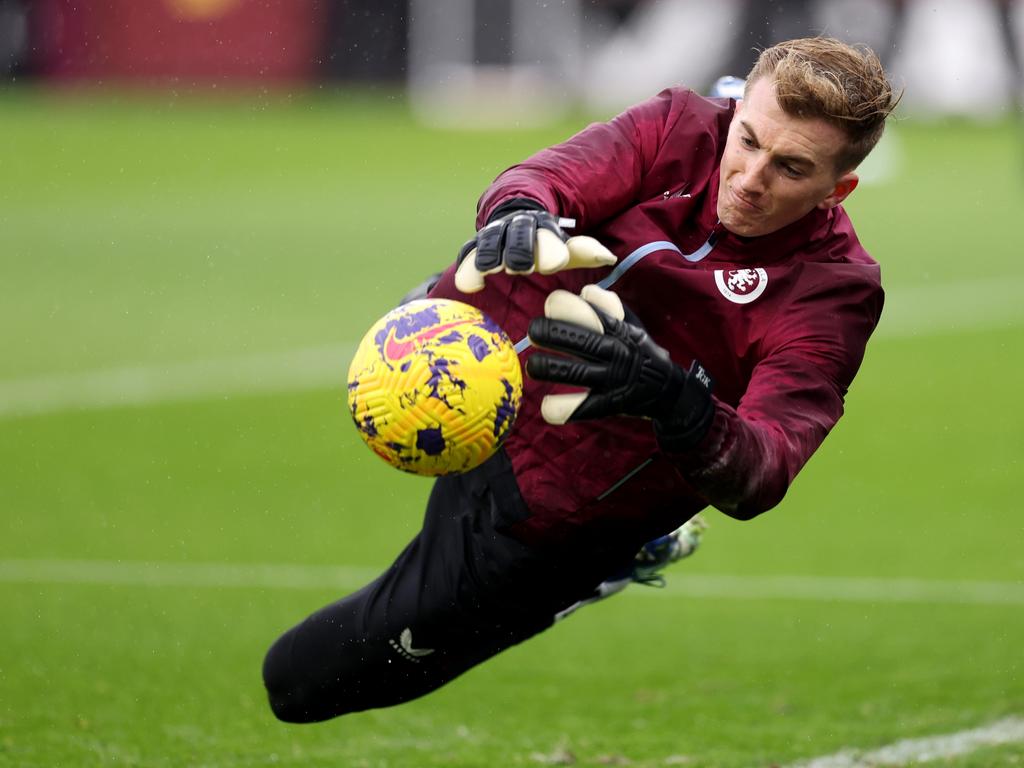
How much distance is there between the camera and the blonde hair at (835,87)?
4.42 m

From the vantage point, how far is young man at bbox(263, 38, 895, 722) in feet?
13.0

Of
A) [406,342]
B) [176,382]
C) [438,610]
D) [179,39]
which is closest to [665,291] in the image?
[406,342]

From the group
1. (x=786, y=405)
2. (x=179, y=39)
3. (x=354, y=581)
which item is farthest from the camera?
(x=179, y=39)

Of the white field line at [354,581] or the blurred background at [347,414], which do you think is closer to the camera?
the blurred background at [347,414]

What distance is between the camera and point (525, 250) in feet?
13.0

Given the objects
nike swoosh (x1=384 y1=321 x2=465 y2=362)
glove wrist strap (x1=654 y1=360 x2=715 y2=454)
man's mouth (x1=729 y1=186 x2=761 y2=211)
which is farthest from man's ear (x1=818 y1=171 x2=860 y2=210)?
nike swoosh (x1=384 y1=321 x2=465 y2=362)

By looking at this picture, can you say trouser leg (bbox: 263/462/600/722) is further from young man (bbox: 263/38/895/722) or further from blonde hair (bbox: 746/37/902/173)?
blonde hair (bbox: 746/37/902/173)

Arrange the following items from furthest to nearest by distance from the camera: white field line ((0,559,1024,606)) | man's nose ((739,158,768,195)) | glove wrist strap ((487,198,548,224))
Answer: white field line ((0,559,1024,606)), man's nose ((739,158,768,195)), glove wrist strap ((487,198,548,224))

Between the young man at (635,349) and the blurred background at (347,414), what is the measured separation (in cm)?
66

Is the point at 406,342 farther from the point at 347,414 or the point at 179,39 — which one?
the point at 179,39

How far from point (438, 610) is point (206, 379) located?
28.5 ft

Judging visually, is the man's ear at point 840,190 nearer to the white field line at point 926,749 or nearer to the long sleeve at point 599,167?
the long sleeve at point 599,167

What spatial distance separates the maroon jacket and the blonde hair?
0.33m

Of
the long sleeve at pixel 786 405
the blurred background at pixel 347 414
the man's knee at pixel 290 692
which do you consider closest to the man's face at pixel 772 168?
the long sleeve at pixel 786 405
